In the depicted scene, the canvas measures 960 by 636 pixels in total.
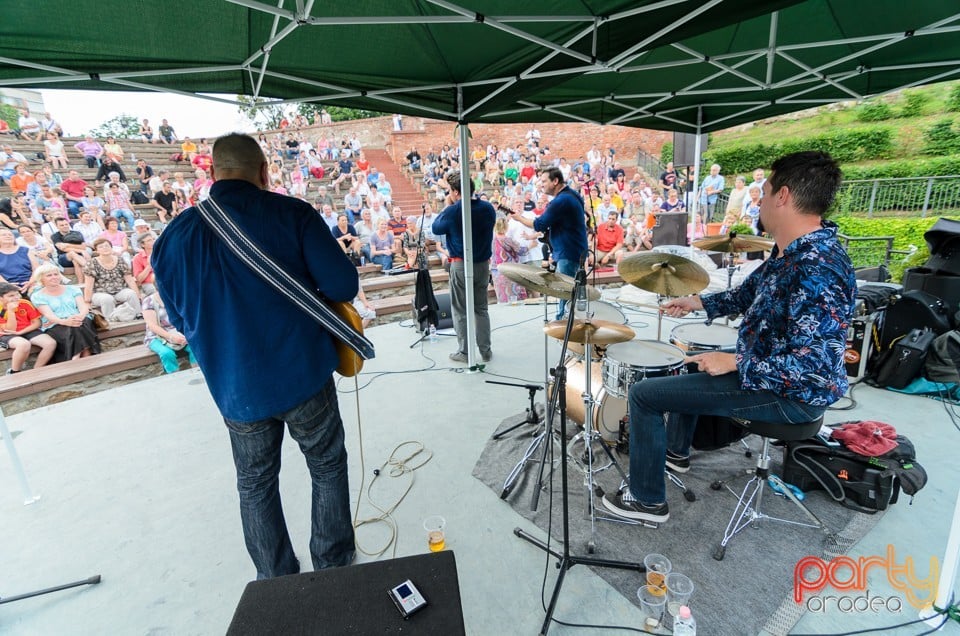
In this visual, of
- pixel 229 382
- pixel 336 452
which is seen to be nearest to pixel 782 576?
pixel 336 452

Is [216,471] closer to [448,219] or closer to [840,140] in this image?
[448,219]

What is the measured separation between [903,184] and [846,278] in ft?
41.0

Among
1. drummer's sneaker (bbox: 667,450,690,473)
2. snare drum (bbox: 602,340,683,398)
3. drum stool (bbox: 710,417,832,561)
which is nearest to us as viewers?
drum stool (bbox: 710,417,832,561)

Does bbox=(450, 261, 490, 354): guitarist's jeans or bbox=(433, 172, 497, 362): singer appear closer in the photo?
bbox=(433, 172, 497, 362): singer

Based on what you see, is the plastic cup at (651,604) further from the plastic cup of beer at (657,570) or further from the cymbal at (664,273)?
the cymbal at (664,273)

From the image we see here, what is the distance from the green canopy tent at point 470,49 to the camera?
2145 millimetres

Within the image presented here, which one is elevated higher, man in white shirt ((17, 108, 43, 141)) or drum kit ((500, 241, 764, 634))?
man in white shirt ((17, 108, 43, 141))

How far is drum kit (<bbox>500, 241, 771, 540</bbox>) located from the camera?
2.27 meters

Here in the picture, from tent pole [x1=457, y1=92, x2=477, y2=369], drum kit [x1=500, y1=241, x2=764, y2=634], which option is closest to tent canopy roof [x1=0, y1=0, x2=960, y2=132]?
tent pole [x1=457, y1=92, x2=477, y2=369]

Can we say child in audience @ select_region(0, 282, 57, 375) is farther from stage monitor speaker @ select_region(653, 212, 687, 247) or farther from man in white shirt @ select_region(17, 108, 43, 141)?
man in white shirt @ select_region(17, 108, 43, 141)

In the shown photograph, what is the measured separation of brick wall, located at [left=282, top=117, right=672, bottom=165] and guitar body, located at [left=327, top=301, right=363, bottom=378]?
1682cm

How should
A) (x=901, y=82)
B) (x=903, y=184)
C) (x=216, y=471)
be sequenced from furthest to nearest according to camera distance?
(x=903, y=184) → (x=901, y=82) → (x=216, y=471)

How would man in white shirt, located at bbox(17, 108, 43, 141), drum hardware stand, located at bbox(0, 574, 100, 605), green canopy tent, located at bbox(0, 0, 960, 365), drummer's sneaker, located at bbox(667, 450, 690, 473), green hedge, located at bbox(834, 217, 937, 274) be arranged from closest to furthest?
drum hardware stand, located at bbox(0, 574, 100, 605), green canopy tent, located at bbox(0, 0, 960, 365), drummer's sneaker, located at bbox(667, 450, 690, 473), green hedge, located at bbox(834, 217, 937, 274), man in white shirt, located at bbox(17, 108, 43, 141)

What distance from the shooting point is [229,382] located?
1.61 meters
